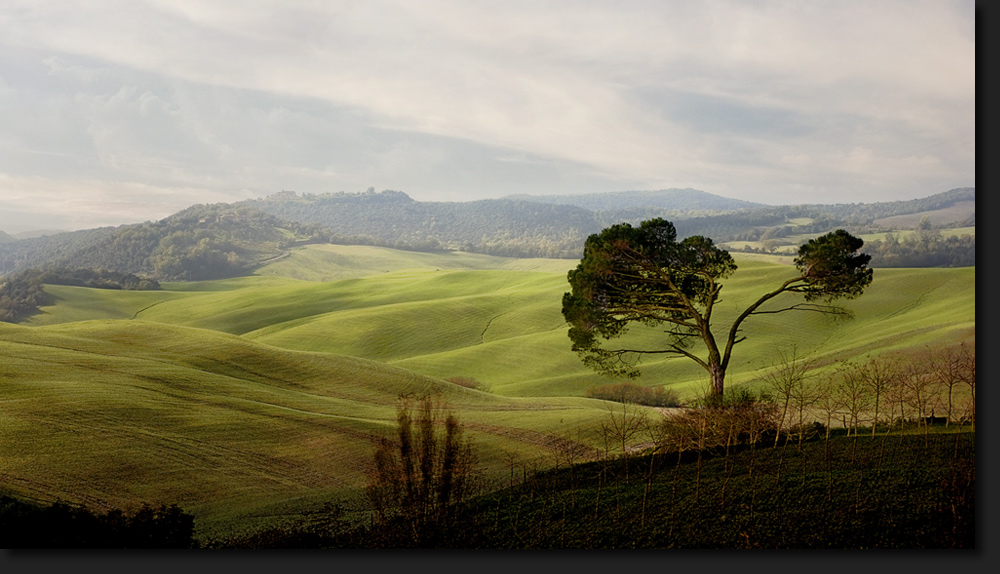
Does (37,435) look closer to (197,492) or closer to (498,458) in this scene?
(197,492)

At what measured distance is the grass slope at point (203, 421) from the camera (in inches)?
270

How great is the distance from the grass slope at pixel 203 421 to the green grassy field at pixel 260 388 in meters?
0.02

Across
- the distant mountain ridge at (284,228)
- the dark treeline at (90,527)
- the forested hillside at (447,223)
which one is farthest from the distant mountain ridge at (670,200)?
the dark treeline at (90,527)

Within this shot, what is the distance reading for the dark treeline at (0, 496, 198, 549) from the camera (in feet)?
21.5

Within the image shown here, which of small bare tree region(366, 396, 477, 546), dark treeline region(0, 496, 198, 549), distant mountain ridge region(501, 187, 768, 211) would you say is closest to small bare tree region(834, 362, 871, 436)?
distant mountain ridge region(501, 187, 768, 211)

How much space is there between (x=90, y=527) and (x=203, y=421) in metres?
1.54

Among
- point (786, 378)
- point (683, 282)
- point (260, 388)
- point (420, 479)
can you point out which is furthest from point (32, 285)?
point (786, 378)

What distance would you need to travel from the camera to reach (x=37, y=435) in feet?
22.8

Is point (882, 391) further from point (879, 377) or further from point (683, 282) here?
point (683, 282)

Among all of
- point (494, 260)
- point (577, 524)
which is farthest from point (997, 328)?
point (494, 260)

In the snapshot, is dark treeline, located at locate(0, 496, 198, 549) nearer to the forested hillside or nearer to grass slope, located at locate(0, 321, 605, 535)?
grass slope, located at locate(0, 321, 605, 535)

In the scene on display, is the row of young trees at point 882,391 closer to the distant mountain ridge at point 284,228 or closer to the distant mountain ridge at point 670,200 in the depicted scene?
the distant mountain ridge at point 284,228

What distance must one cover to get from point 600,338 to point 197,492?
690 centimetres

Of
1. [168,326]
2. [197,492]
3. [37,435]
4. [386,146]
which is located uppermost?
[386,146]
